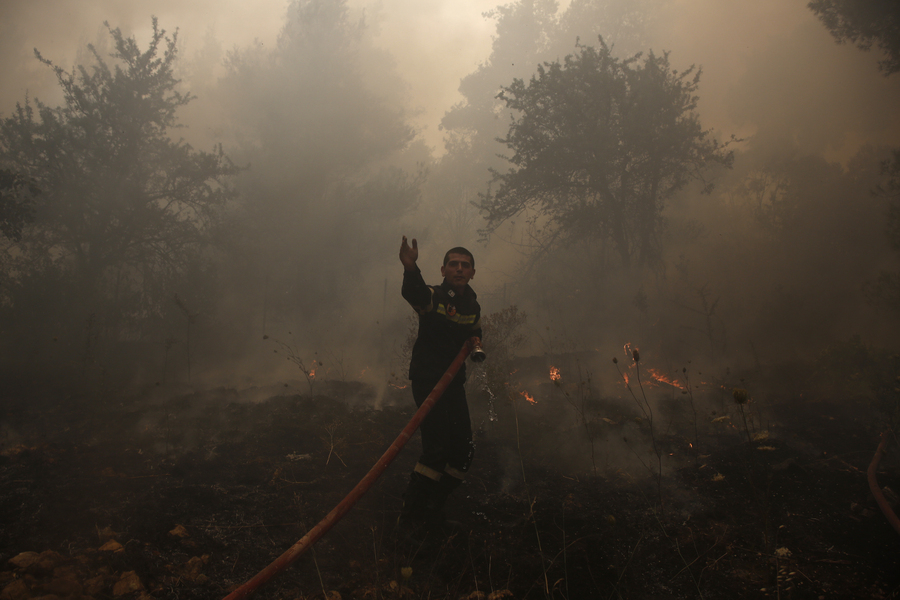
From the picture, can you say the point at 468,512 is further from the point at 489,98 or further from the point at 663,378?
the point at 489,98

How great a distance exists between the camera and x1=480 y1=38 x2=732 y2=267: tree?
1154cm

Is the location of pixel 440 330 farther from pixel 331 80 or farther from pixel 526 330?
pixel 331 80

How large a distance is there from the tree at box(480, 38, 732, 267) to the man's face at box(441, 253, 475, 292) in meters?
8.44

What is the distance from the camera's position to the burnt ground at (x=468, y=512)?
256cm

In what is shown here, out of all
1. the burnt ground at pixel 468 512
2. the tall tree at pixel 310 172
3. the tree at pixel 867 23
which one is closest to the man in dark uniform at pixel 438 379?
the burnt ground at pixel 468 512

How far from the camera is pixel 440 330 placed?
11.8 feet

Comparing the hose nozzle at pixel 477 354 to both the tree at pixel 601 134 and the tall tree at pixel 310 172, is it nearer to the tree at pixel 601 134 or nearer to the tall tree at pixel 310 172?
the tree at pixel 601 134

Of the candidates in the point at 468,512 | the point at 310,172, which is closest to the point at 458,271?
the point at 468,512

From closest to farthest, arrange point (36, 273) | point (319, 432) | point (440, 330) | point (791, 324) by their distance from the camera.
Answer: point (440, 330)
point (319, 432)
point (791, 324)
point (36, 273)

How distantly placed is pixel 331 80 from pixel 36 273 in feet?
38.2

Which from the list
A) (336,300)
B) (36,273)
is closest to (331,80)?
(336,300)

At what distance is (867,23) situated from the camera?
8734 millimetres

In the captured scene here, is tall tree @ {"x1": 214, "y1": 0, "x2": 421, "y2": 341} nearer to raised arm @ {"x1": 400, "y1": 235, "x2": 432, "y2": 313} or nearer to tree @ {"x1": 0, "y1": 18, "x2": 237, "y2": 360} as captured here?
tree @ {"x1": 0, "y1": 18, "x2": 237, "y2": 360}

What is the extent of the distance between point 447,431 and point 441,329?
2.74 feet
